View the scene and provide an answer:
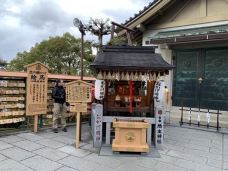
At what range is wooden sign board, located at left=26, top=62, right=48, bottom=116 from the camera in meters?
7.48

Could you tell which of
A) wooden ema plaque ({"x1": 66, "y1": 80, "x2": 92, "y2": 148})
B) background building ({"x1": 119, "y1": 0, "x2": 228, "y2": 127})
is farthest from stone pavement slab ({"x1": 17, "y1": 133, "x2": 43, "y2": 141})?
background building ({"x1": 119, "y1": 0, "x2": 228, "y2": 127})

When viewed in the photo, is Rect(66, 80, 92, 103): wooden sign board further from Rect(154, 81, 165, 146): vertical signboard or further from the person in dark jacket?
Rect(154, 81, 165, 146): vertical signboard

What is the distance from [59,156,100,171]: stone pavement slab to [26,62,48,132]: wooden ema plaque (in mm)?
2773

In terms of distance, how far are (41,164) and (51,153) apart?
71 centimetres

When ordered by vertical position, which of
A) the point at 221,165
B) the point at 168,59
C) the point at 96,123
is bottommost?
the point at 221,165

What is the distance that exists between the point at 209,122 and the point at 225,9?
472 cm

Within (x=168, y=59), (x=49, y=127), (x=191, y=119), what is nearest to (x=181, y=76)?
(x=168, y=59)

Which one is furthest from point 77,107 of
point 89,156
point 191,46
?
point 191,46

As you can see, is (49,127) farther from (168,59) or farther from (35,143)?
(168,59)

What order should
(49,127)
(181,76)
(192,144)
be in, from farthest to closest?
(181,76), (49,127), (192,144)

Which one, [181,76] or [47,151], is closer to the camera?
[47,151]

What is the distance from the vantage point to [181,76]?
10.4 meters

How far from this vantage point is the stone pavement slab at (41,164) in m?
4.87

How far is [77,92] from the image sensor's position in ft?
21.2
